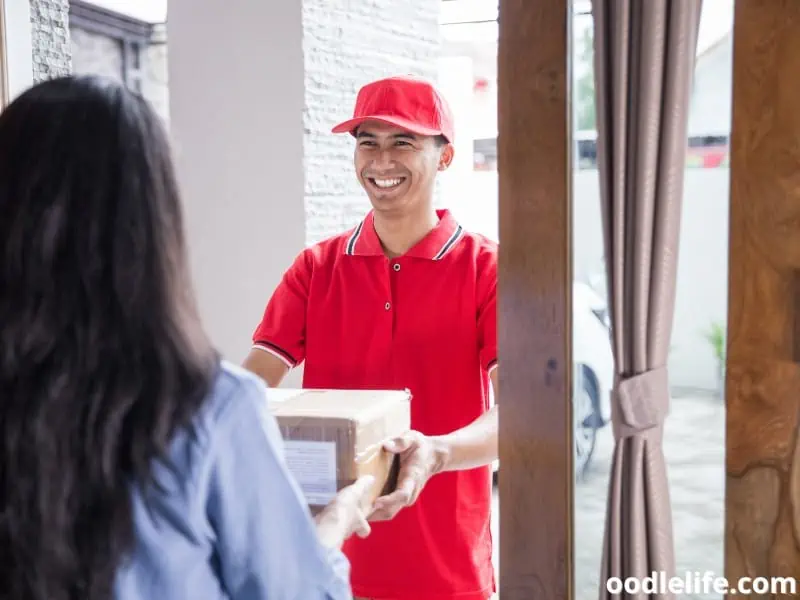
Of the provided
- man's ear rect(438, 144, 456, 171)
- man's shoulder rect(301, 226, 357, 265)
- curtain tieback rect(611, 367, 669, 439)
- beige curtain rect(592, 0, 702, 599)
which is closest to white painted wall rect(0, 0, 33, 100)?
man's shoulder rect(301, 226, 357, 265)

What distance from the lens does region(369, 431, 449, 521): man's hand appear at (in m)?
1.37

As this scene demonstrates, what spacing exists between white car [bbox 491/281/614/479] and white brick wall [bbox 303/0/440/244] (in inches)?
77.4

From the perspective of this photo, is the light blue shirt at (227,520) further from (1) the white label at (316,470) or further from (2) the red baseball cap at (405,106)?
(2) the red baseball cap at (405,106)

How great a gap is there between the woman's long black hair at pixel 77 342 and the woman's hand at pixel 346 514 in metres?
0.36

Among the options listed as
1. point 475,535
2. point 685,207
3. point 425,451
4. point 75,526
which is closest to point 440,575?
point 475,535

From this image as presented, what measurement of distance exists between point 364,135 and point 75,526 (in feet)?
4.02

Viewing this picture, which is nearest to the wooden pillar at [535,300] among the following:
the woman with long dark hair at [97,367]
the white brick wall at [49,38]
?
the woman with long dark hair at [97,367]

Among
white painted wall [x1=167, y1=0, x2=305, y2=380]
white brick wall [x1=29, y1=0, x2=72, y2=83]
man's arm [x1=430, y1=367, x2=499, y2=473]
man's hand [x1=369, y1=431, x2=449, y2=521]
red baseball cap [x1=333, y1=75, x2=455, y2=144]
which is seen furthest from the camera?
white painted wall [x1=167, y1=0, x2=305, y2=380]

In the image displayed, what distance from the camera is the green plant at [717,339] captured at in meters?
1.24

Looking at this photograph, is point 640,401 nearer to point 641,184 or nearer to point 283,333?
point 641,184

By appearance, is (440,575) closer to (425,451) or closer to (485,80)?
(425,451)

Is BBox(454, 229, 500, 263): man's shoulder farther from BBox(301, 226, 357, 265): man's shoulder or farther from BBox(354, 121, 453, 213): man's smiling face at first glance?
BBox(301, 226, 357, 265): man's shoulder

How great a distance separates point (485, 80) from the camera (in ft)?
19.4

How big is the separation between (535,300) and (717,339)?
0.87 feet
